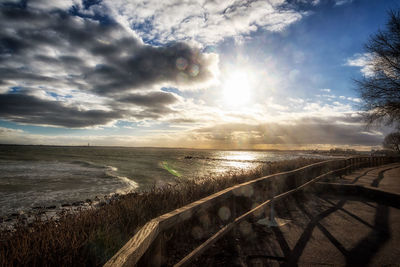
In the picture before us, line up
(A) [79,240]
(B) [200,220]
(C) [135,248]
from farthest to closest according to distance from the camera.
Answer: (B) [200,220]
(A) [79,240]
(C) [135,248]

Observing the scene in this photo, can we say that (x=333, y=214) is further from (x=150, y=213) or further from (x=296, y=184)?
(x=150, y=213)

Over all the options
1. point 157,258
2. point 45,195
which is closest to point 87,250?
point 157,258

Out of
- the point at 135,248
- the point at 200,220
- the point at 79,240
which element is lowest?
the point at 200,220

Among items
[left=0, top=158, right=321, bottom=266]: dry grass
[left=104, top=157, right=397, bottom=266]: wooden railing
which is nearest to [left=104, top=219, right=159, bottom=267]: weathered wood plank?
[left=104, top=157, right=397, bottom=266]: wooden railing

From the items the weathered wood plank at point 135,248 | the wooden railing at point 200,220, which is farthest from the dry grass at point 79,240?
the weathered wood plank at point 135,248

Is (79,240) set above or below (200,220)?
above

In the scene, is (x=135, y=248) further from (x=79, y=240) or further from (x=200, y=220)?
(x=200, y=220)

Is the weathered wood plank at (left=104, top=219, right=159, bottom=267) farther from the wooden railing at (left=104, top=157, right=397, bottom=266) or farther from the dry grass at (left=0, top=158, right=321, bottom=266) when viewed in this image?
the dry grass at (left=0, top=158, right=321, bottom=266)

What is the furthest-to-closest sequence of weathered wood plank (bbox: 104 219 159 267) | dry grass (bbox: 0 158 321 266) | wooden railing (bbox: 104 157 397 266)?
dry grass (bbox: 0 158 321 266) → wooden railing (bbox: 104 157 397 266) → weathered wood plank (bbox: 104 219 159 267)

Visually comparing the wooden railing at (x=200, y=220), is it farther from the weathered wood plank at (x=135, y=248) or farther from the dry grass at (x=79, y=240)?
the dry grass at (x=79, y=240)

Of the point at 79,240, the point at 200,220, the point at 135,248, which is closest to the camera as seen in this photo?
the point at 135,248

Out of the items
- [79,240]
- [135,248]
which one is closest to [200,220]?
[79,240]

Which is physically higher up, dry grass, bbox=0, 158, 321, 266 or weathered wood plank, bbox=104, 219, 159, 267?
weathered wood plank, bbox=104, 219, 159, 267

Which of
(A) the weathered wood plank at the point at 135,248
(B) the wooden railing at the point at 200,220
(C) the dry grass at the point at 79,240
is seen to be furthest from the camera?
(C) the dry grass at the point at 79,240
